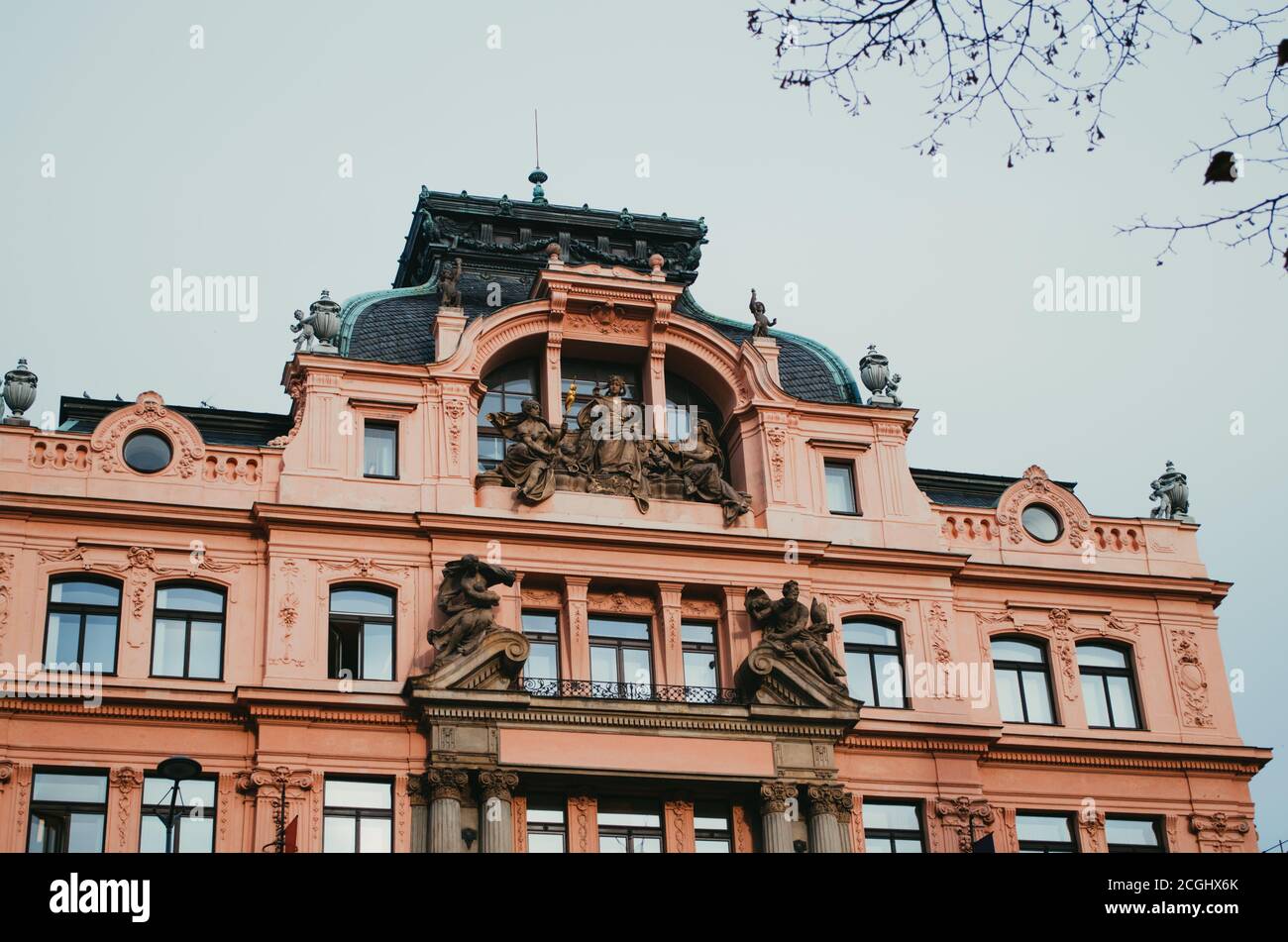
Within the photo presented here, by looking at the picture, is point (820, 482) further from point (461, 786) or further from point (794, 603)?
point (461, 786)

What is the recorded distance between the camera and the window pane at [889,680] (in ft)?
128

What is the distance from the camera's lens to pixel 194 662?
119 feet

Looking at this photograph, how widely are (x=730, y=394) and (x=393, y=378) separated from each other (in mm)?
6809

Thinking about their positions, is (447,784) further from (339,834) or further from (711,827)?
(711,827)

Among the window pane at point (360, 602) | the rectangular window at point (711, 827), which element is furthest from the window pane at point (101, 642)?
the rectangular window at point (711, 827)

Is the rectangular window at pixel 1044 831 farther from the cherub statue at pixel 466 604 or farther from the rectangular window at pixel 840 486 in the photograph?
the cherub statue at pixel 466 604

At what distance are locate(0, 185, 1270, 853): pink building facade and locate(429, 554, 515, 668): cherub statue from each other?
29 centimetres

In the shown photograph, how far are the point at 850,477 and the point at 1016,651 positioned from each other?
472 centimetres

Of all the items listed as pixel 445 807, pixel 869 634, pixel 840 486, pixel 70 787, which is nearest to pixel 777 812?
pixel 869 634

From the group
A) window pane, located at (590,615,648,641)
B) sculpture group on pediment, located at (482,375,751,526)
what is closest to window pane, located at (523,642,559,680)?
window pane, located at (590,615,648,641)

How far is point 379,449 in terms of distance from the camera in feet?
128

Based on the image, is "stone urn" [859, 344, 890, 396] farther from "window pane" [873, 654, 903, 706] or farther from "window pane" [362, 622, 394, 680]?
"window pane" [362, 622, 394, 680]
